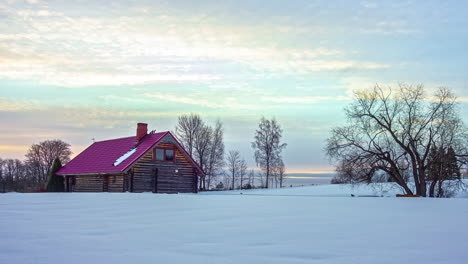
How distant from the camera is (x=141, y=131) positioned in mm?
36531

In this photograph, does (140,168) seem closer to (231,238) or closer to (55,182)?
(55,182)

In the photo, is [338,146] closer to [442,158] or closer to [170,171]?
[442,158]

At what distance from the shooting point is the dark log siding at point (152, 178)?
31891 mm

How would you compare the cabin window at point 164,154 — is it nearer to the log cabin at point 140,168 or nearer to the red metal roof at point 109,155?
the log cabin at point 140,168

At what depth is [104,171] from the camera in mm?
32781

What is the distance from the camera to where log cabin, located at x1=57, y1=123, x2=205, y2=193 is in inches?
1258

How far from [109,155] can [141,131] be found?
145 inches

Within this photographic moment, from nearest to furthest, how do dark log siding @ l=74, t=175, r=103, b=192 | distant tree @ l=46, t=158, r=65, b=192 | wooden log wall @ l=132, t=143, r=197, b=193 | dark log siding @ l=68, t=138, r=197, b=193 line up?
dark log siding @ l=68, t=138, r=197, b=193 → wooden log wall @ l=132, t=143, r=197, b=193 → dark log siding @ l=74, t=175, r=103, b=192 → distant tree @ l=46, t=158, r=65, b=192

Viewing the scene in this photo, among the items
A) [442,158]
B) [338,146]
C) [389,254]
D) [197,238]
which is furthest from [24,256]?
[442,158]

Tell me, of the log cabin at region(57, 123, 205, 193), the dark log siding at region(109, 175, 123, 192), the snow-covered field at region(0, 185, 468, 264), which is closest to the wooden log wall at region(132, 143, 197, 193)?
the log cabin at region(57, 123, 205, 193)

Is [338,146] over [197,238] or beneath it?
over

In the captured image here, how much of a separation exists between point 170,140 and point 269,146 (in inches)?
861

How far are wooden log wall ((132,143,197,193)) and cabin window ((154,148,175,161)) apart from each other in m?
0.28

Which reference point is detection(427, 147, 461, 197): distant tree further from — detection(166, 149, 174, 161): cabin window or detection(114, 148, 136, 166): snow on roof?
detection(114, 148, 136, 166): snow on roof
